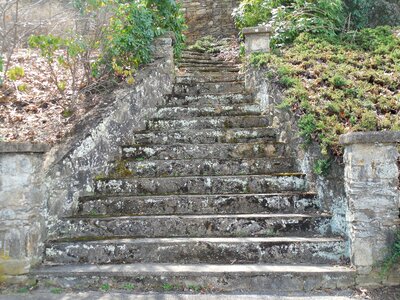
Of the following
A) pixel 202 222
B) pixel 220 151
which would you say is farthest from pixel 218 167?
pixel 202 222

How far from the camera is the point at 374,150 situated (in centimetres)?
322

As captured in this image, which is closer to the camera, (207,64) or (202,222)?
(202,222)

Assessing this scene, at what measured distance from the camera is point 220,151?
4773 mm

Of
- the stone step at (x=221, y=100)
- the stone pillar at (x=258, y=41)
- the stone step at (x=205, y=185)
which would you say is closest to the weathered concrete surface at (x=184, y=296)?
the stone step at (x=205, y=185)

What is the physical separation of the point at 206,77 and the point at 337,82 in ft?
7.83

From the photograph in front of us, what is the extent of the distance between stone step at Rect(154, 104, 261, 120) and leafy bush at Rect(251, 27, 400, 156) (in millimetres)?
566

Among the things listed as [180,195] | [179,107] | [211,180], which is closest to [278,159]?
[211,180]

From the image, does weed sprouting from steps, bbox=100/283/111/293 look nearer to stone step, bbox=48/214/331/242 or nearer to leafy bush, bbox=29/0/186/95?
stone step, bbox=48/214/331/242

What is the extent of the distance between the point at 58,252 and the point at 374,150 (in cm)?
299

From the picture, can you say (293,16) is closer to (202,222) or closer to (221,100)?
(221,100)

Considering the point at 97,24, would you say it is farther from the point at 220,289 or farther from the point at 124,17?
the point at 220,289

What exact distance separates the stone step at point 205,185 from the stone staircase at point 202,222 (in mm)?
11

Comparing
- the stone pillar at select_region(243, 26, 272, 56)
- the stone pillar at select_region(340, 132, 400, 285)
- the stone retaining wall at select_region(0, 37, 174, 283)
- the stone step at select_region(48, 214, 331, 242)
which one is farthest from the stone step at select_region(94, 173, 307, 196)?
the stone pillar at select_region(243, 26, 272, 56)

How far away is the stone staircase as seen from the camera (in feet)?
10.6
